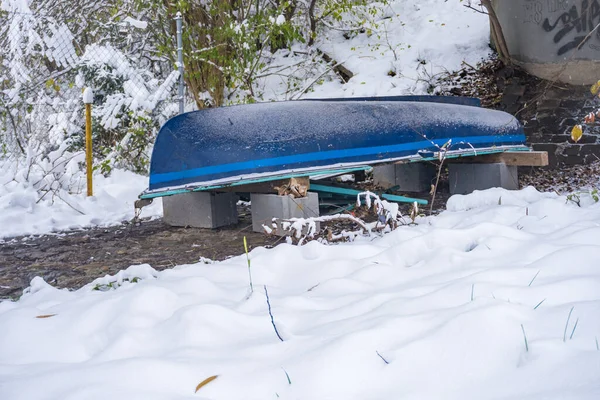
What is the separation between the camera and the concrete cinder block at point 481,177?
5.27 m

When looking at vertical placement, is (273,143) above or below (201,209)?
above

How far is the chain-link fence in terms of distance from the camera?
6.55 meters

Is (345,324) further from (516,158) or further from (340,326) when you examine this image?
(516,158)

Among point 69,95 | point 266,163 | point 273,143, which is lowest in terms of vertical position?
point 266,163

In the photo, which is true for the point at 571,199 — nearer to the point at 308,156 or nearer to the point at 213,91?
the point at 308,156

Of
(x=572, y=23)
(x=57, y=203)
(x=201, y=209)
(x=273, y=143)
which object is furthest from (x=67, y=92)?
(x=572, y=23)

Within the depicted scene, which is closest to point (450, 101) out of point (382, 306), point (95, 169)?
point (95, 169)

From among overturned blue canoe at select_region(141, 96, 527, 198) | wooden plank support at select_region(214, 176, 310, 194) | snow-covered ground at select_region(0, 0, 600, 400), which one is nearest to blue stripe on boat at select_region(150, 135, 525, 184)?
overturned blue canoe at select_region(141, 96, 527, 198)

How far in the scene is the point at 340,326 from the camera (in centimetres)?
189

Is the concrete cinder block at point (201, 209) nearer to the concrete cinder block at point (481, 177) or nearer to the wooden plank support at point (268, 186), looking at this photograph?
the wooden plank support at point (268, 186)

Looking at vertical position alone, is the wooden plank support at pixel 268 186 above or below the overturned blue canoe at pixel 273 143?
below

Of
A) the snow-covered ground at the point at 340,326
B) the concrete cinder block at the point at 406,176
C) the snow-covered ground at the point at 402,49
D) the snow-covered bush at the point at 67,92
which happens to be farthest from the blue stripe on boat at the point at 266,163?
the snow-covered ground at the point at 402,49

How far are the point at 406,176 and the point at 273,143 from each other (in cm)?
247

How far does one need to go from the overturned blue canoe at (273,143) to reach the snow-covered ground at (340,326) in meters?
1.05
